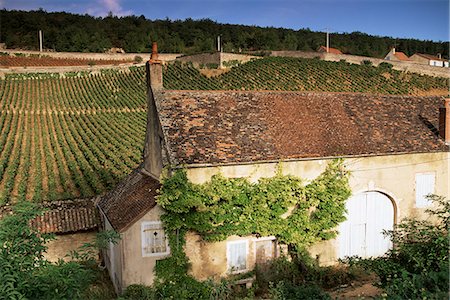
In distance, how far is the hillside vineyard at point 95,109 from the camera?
27.7 m

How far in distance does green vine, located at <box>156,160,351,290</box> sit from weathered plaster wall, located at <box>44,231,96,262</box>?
627 cm

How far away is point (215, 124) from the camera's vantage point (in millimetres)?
16141

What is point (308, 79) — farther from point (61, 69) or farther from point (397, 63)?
Result: point (61, 69)

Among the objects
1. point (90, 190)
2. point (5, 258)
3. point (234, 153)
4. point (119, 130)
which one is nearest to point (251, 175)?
point (234, 153)

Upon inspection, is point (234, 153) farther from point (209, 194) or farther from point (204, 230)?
point (204, 230)

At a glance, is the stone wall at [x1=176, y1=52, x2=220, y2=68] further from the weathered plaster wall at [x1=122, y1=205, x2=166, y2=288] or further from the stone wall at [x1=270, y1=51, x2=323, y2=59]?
the weathered plaster wall at [x1=122, y1=205, x2=166, y2=288]

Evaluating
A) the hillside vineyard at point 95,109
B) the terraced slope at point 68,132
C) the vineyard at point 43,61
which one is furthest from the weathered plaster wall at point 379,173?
the vineyard at point 43,61

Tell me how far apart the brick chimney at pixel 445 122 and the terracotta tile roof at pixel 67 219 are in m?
15.8

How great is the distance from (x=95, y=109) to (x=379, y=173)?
42.9m

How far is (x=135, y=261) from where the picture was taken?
13883 mm

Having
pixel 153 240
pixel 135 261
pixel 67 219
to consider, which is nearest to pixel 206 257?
pixel 153 240

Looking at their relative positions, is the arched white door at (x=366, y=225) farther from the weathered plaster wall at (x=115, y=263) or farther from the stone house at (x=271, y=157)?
the weathered plaster wall at (x=115, y=263)

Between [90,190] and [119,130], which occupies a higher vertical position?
[119,130]

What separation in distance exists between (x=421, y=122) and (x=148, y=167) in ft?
40.9
